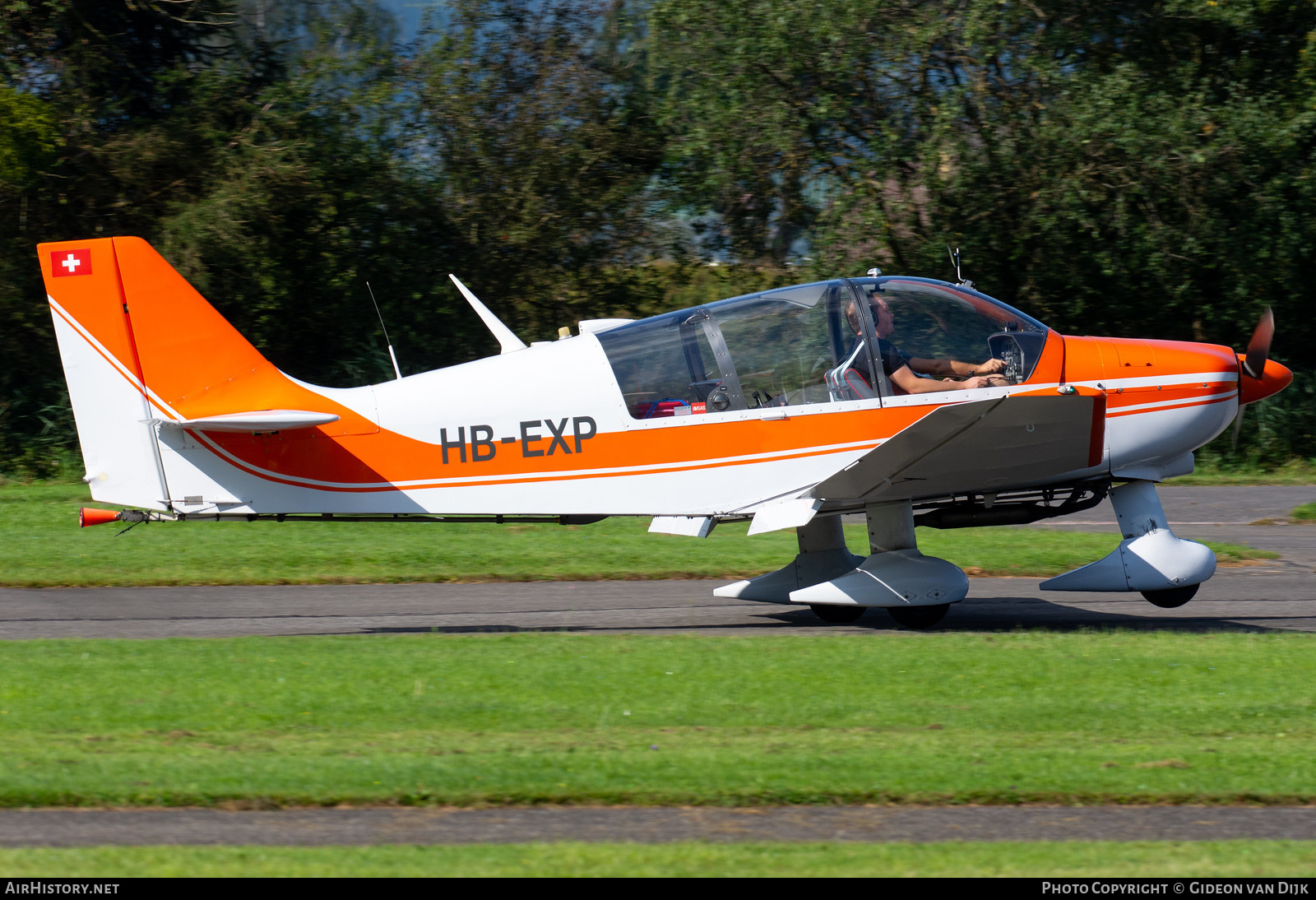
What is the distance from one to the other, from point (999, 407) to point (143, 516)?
5.70m

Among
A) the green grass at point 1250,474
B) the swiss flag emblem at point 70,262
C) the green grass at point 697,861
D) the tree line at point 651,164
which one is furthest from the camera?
the tree line at point 651,164

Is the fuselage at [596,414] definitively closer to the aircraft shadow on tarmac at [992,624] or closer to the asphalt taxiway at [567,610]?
the aircraft shadow on tarmac at [992,624]

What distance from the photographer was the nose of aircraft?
9.01 meters

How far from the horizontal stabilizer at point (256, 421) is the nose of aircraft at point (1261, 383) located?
21.3ft

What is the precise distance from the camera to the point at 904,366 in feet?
28.2

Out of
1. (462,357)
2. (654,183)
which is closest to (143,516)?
(462,357)

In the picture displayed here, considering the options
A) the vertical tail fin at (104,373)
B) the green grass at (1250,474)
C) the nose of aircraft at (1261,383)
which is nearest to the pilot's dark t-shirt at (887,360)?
the nose of aircraft at (1261,383)

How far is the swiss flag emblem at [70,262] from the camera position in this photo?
26.6 feet

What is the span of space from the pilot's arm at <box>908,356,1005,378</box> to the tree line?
9561 mm

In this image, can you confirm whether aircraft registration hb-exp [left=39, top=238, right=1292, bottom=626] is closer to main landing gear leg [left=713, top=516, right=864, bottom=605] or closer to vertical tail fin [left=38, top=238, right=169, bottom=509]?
vertical tail fin [left=38, top=238, right=169, bottom=509]

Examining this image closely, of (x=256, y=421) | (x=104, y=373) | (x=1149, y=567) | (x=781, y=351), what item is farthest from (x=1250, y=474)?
(x=104, y=373)

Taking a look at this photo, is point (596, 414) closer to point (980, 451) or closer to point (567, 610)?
point (567, 610)
